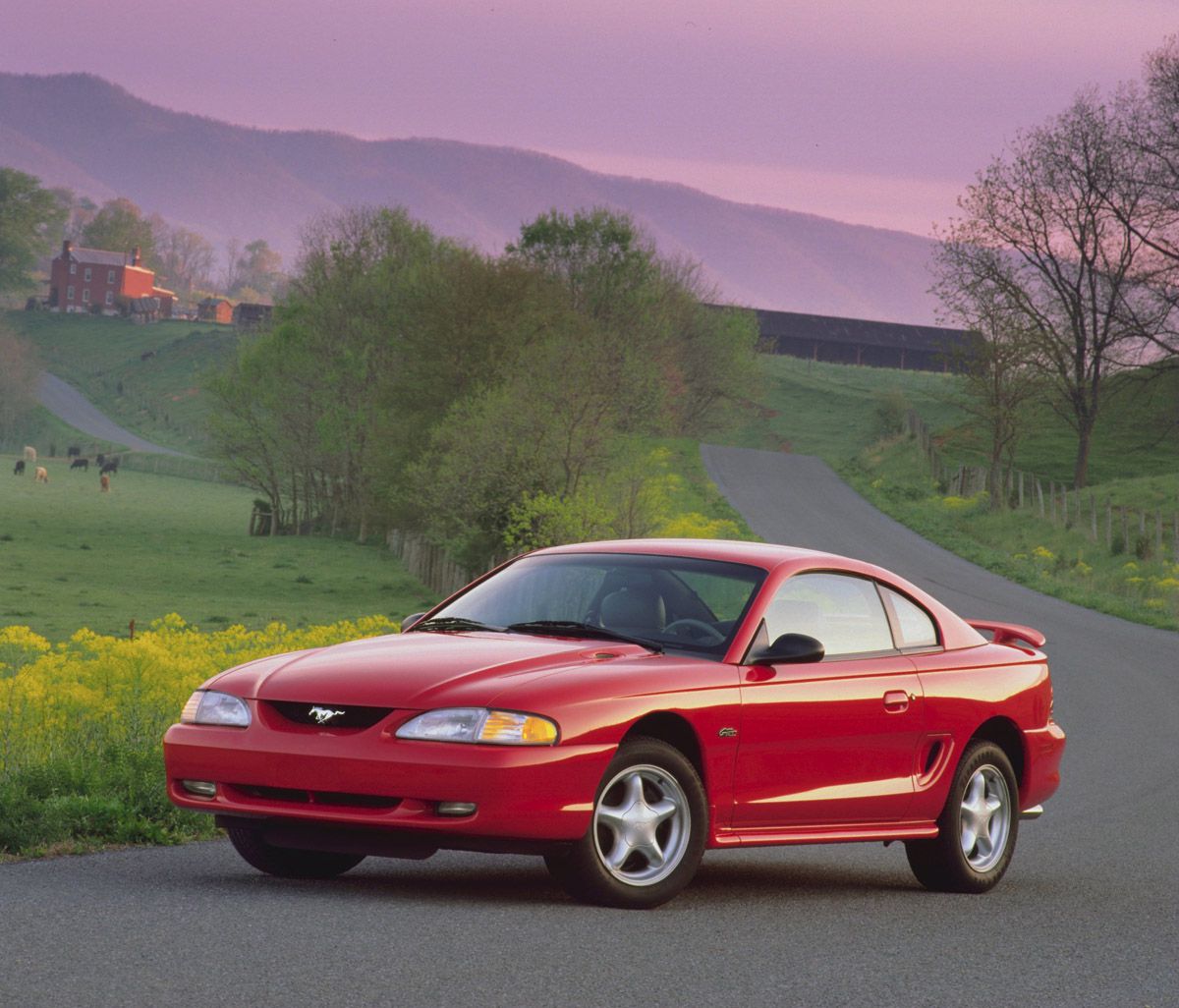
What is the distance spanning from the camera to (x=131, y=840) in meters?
9.01

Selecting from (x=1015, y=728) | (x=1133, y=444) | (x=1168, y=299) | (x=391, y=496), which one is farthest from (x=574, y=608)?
(x=1133, y=444)

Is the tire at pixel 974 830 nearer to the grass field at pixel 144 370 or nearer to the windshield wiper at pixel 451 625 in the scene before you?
the windshield wiper at pixel 451 625

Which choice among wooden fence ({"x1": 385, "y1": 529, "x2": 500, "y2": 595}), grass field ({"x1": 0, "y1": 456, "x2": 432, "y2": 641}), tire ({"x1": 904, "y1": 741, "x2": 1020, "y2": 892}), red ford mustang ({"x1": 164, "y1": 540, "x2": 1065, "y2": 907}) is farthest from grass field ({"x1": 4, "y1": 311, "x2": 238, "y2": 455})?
red ford mustang ({"x1": 164, "y1": 540, "x2": 1065, "y2": 907})

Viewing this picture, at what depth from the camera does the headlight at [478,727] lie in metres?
6.89

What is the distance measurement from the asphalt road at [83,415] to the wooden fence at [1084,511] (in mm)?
72658

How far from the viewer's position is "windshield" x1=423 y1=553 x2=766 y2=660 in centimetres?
802

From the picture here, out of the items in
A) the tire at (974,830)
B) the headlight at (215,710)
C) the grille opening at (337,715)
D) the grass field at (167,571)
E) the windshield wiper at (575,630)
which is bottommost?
the grass field at (167,571)

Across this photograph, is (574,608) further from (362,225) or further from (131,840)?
(362,225)

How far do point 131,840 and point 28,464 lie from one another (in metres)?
105

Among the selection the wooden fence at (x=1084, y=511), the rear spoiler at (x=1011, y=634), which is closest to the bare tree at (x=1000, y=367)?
the wooden fence at (x=1084, y=511)

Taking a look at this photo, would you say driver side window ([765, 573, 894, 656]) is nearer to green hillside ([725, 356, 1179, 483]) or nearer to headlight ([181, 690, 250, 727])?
headlight ([181, 690, 250, 727])

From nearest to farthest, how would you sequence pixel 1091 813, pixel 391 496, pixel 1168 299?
pixel 1091 813, pixel 391 496, pixel 1168 299

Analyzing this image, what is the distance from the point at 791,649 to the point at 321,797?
214 centimetres

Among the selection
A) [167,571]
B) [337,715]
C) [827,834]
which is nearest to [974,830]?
[827,834]
